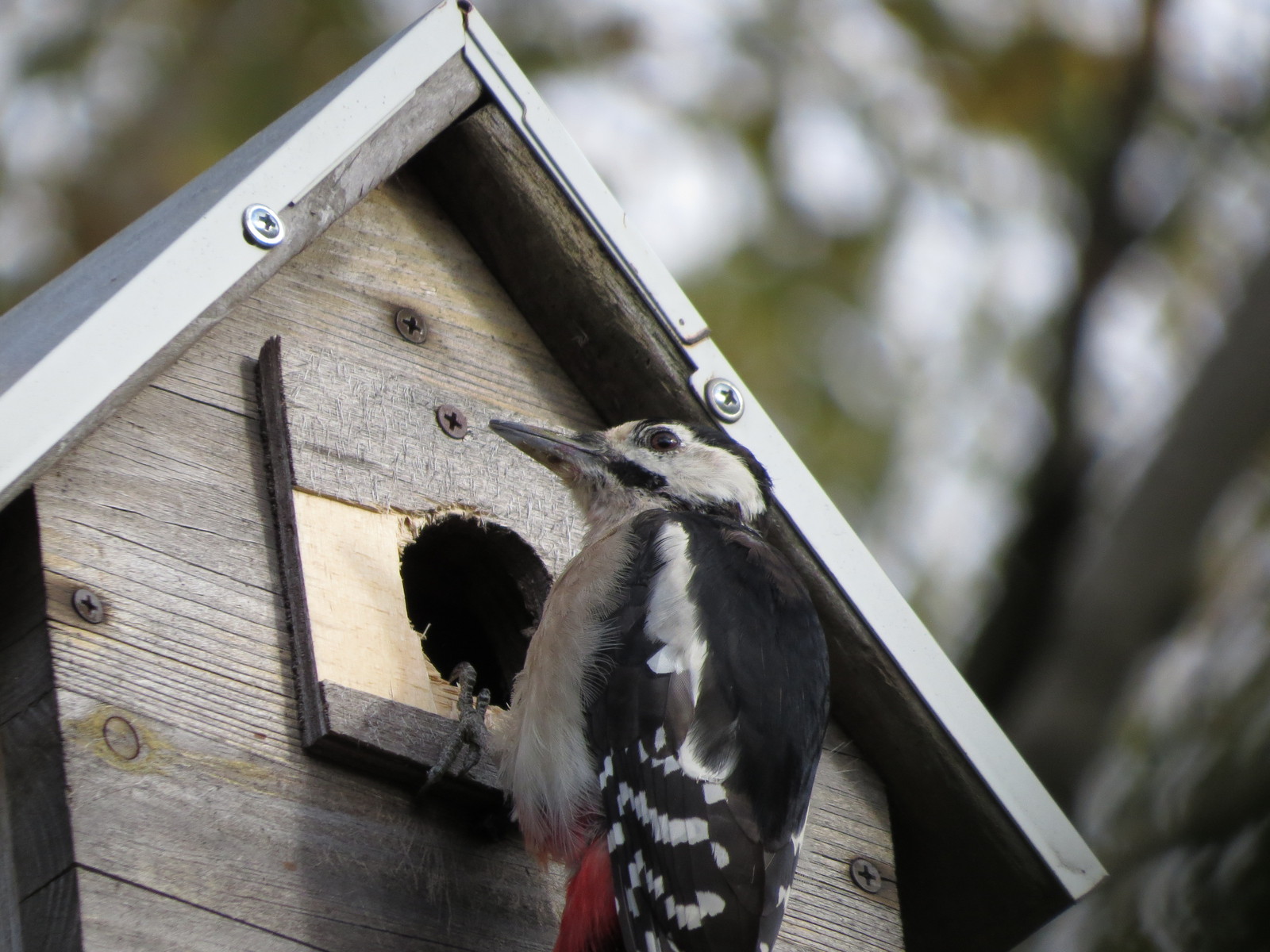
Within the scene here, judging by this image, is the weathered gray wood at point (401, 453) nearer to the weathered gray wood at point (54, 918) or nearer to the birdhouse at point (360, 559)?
the birdhouse at point (360, 559)

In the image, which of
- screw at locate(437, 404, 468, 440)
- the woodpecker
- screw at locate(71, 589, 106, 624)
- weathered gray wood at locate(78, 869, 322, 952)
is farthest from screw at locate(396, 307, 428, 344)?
weathered gray wood at locate(78, 869, 322, 952)

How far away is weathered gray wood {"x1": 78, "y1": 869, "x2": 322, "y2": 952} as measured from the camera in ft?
7.28

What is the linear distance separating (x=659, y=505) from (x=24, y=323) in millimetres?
1533

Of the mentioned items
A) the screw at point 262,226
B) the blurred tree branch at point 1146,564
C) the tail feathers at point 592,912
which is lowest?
the tail feathers at point 592,912

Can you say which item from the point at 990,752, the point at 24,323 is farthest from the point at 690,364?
the point at 24,323

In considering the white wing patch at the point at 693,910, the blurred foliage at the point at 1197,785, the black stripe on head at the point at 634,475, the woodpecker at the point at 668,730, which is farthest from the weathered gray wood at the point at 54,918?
the blurred foliage at the point at 1197,785

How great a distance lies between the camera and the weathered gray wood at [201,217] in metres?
2.52

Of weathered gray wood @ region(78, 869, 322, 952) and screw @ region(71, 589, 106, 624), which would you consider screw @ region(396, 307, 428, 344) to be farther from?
weathered gray wood @ region(78, 869, 322, 952)

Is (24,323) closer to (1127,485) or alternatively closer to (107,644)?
(107,644)

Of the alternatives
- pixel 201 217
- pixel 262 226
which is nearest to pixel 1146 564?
pixel 262 226

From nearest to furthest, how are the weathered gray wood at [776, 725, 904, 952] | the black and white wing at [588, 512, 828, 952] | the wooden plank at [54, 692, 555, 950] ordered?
the wooden plank at [54, 692, 555, 950], the black and white wing at [588, 512, 828, 952], the weathered gray wood at [776, 725, 904, 952]

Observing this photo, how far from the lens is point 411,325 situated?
10.7ft

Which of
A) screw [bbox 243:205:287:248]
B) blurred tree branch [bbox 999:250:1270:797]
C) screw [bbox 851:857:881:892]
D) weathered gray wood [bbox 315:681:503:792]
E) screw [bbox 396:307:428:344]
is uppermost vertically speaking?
screw [bbox 396:307:428:344]

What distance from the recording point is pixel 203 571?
2.66 metres
